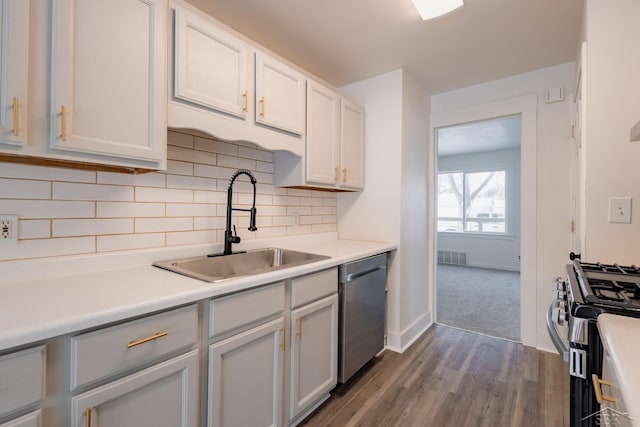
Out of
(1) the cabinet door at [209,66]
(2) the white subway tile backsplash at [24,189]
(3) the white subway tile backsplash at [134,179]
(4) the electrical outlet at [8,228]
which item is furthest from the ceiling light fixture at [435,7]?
(4) the electrical outlet at [8,228]

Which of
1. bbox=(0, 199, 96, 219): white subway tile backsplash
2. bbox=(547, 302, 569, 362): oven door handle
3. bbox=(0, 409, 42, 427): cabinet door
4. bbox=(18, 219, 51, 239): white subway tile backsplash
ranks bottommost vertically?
bbox=(0, 409, 42, 427): cabinet door

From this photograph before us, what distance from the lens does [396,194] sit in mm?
2514

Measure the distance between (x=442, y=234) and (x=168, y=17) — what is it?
6.33 metres

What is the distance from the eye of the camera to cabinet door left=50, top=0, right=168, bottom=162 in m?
1.03

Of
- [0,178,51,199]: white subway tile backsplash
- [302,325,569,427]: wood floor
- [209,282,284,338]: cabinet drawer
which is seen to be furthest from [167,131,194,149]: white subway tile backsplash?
[302,325,569,427]: wood floor

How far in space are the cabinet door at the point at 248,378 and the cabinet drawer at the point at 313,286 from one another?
0.14 meters

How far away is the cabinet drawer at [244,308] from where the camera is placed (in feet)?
3.81

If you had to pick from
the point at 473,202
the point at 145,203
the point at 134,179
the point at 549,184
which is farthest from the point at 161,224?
the point at 473,202

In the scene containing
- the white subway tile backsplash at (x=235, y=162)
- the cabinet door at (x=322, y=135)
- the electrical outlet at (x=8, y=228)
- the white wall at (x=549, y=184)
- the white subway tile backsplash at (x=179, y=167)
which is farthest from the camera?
the white wall at (x=549, y=184)

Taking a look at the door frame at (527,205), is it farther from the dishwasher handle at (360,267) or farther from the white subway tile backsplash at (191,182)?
the white subway tile backsplash at (191,182)

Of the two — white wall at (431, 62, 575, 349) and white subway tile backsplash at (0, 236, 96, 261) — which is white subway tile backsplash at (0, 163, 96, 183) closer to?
white subway tile backsplash at (0, 236, 96, 261)

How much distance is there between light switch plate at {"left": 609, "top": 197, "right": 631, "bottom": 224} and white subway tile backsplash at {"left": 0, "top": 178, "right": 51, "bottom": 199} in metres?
2.60

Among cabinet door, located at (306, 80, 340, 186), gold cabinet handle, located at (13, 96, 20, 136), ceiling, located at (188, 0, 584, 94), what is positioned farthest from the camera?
cabinet door, located at (306, 80, 340, 186)

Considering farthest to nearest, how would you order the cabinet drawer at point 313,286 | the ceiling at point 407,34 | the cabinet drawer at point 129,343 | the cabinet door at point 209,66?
the ceiling at point 407,34, the cabinet drawer at point 313,286, the cabinet door at point 209,66, the cabinet drawer at point 129,343
